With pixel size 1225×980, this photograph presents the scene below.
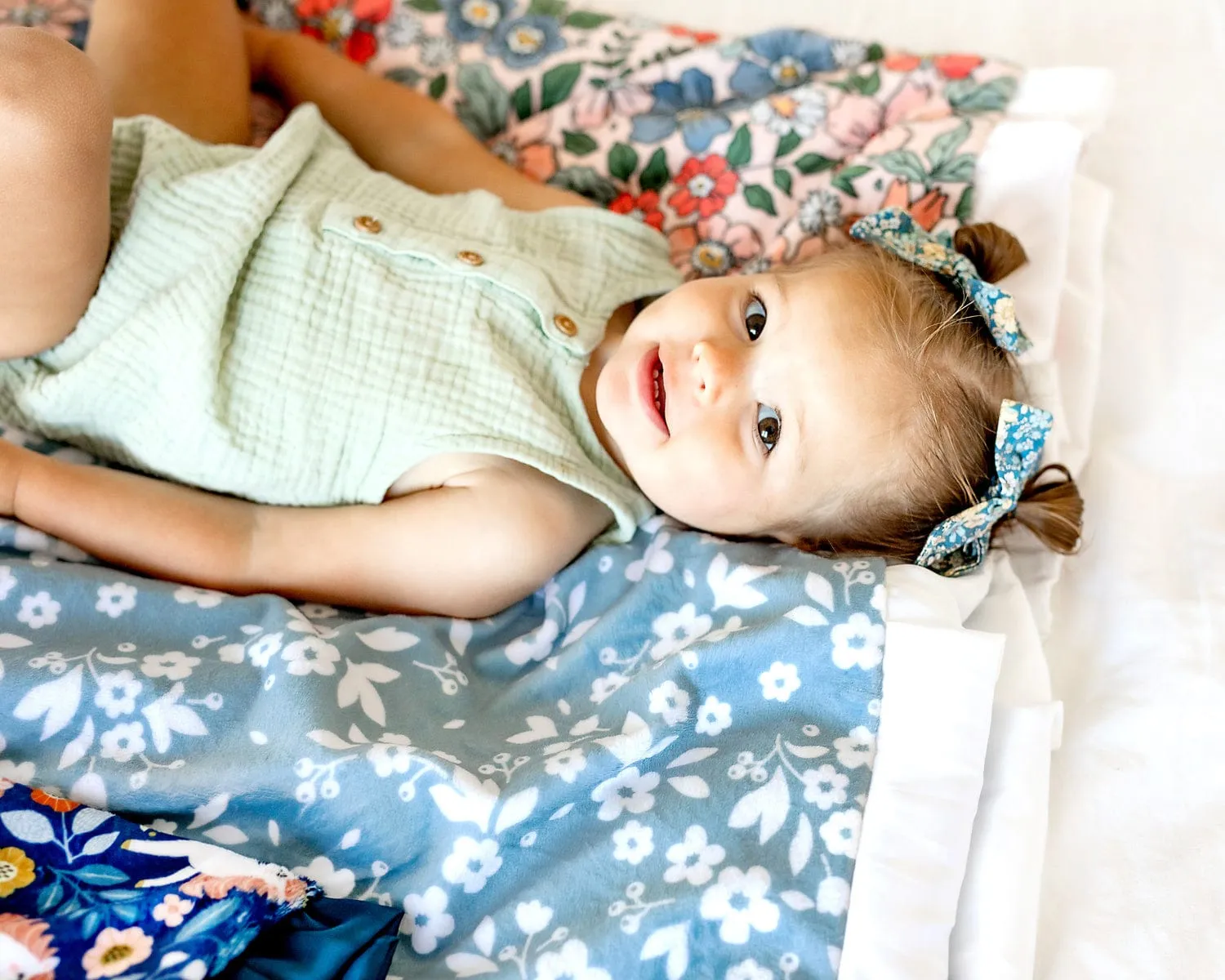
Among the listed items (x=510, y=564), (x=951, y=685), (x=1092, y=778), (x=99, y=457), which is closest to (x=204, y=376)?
(x=99, y=457)

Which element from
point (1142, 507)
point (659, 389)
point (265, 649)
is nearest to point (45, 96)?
point (265, 649)

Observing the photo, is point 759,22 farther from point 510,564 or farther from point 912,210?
point 510,564

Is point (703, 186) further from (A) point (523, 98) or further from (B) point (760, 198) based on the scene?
(A) point (523, 98)

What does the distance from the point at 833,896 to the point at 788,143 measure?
1005mm

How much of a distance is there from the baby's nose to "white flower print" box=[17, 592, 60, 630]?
69 cm

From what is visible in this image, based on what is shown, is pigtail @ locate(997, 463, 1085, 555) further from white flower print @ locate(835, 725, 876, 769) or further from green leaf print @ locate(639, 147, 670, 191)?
green leaf print @ locate(639, 147, 670, 191)

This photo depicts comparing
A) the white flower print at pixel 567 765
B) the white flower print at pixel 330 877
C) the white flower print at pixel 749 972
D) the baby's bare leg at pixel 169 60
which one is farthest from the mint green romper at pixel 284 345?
the white flower print at pixel 749 972

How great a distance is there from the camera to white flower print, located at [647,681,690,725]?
101 centimetres

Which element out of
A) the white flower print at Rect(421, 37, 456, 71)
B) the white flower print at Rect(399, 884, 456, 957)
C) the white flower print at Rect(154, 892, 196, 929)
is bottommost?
the white flower print at Rect(399, 884, 456, 957)

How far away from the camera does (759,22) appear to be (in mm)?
1666

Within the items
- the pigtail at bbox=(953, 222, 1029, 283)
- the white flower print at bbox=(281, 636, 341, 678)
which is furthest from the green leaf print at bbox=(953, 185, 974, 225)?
the white flower print at bbox=(281, 636, 341, 678)

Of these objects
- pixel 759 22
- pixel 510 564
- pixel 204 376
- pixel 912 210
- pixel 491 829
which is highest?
pixel 759 22

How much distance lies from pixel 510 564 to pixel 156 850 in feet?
1.48

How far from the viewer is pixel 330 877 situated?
3.03 feet
